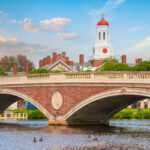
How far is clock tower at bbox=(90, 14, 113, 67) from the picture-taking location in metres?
123

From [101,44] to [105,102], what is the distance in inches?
3348

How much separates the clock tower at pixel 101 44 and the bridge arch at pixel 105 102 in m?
77.8

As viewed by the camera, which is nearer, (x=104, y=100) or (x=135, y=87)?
(x=135, y=87)

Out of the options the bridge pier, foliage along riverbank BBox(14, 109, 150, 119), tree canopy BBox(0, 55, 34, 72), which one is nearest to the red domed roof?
tree canopy BBox(0, 55, 34, 72)

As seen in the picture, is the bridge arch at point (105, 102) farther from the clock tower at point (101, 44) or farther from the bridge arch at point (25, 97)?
the clock tower at point (101, 44)

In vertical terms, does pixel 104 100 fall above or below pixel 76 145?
above

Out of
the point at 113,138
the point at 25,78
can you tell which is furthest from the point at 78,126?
the point at 113,138

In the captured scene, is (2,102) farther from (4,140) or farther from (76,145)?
(76,145)

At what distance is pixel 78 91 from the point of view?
38562 mm

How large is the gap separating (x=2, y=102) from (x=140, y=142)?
24.8 meters

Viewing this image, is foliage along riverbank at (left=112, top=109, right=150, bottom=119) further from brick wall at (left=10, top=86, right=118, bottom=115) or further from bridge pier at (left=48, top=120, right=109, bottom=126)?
brick wall at (left=10, top=86, right=118, bottom=115)

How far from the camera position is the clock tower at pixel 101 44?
4834 inches

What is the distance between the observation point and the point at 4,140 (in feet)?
95.8

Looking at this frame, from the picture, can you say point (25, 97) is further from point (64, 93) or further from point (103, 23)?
point (103, 23)
